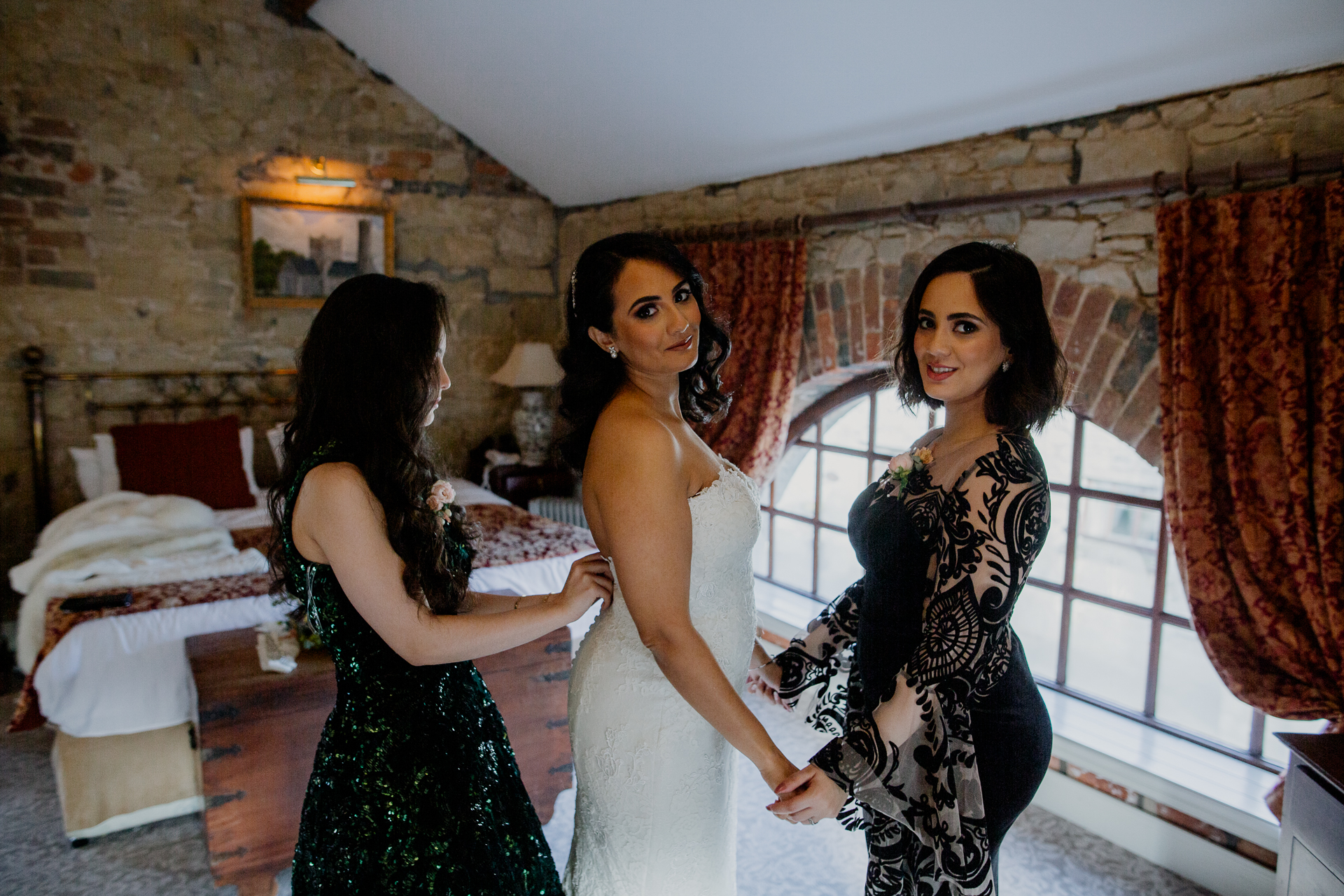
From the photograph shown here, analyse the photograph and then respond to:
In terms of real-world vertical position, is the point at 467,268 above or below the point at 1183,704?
above

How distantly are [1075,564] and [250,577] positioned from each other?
10.6 ft

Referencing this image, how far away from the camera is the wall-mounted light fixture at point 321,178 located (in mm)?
5105

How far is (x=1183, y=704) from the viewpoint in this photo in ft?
18.6

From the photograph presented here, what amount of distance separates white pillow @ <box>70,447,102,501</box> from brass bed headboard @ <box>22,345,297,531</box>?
31 cm

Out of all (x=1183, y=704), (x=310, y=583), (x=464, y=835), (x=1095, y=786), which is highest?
(x=310, y=583)

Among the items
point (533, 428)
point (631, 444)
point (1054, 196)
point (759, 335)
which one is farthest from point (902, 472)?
point (533, 428)

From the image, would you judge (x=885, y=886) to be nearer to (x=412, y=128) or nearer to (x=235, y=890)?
(x=235, y=890)

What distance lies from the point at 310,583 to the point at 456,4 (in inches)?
139

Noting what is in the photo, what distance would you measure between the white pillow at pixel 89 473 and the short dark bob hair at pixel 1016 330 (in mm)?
4479

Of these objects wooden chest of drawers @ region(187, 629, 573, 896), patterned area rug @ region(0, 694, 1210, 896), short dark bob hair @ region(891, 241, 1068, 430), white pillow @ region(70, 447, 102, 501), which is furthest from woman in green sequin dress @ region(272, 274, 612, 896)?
white pillow @ region(70, 447, 102, 501)

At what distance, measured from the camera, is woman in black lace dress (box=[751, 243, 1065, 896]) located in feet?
4.58

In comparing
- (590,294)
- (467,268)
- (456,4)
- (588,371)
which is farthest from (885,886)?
(467,268)

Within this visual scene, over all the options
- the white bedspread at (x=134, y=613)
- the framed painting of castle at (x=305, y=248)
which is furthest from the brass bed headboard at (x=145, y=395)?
the white bedspread at (x=134, y=613)

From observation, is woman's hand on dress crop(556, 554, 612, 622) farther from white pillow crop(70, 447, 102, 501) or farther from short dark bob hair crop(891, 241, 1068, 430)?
white pillow crop(70, 447, 102, 501)
